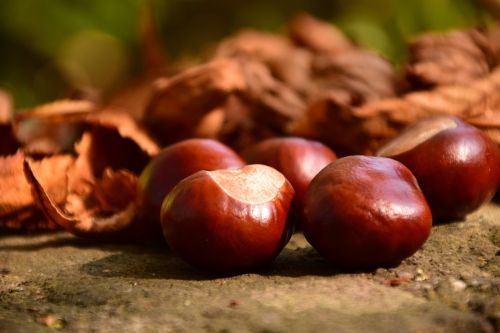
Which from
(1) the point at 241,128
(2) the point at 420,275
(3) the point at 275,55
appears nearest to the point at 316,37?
(3) the point at 275,55

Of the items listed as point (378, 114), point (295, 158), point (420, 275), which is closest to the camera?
point (420, 275)

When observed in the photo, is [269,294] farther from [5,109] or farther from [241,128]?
[5,109]

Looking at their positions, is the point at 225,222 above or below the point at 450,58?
below

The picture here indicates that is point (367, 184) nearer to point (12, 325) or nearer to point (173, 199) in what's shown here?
point (173, 199)

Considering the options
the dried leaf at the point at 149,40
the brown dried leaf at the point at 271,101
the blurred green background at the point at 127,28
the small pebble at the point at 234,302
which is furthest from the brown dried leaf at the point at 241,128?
the blurred green background at the point at 127,28

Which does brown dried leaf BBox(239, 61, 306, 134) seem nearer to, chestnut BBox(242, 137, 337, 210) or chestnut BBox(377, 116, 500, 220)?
chestnut BBox(242, 137, 337, 210)

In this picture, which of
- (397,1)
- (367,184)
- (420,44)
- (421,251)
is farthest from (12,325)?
(397,1)

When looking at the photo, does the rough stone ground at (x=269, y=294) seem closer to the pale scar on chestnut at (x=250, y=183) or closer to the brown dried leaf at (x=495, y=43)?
the pale scar on chestnut at (x=250, y=183)
